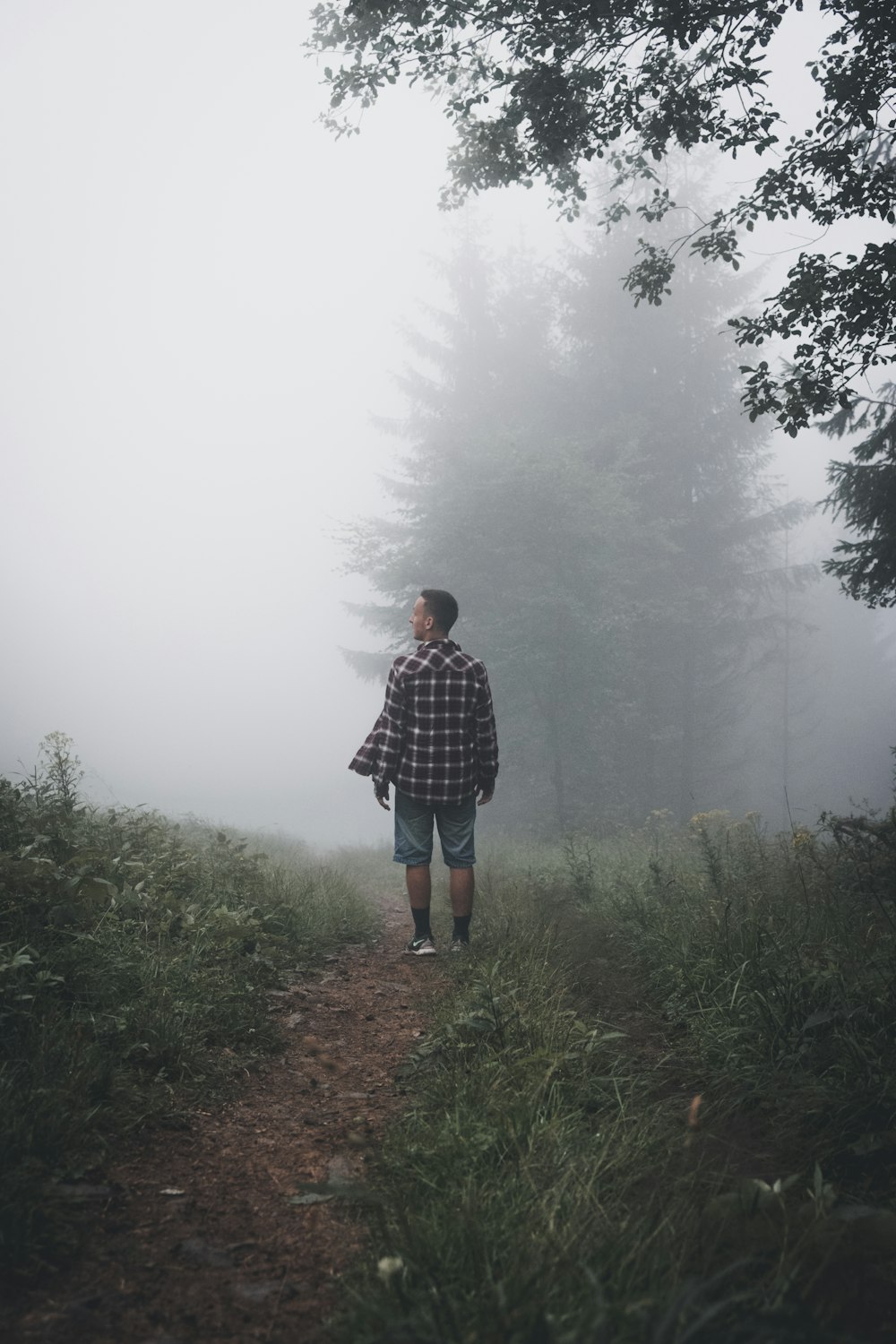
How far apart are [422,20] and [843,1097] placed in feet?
26.0

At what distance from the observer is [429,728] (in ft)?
17.5

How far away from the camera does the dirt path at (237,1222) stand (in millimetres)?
1565

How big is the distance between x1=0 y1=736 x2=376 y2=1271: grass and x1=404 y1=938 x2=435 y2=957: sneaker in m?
0.60

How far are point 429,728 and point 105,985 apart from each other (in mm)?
2832

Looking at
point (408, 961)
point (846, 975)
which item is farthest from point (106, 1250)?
point (408, 961)

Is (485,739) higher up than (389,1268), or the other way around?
(485,739)

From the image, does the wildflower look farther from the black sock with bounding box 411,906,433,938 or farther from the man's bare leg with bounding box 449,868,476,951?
the black sock with bounding box 411,906,433,938

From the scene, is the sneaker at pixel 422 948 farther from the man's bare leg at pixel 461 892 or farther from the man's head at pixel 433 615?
the man's head at pixel 433 615

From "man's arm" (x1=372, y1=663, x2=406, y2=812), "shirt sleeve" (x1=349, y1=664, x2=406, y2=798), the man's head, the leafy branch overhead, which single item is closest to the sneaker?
"man's arm" (x1=372, y1=663, x2=406, y2=812)

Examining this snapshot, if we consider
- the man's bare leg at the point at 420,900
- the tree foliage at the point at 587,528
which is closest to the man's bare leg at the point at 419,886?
the man's bare leg at the point at 420,900

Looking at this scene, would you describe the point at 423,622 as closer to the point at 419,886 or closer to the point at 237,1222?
the point at 419,886

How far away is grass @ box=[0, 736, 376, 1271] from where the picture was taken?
2.07 metres

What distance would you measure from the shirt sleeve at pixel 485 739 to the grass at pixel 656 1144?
1501 mm

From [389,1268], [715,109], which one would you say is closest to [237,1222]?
[389,1268]
